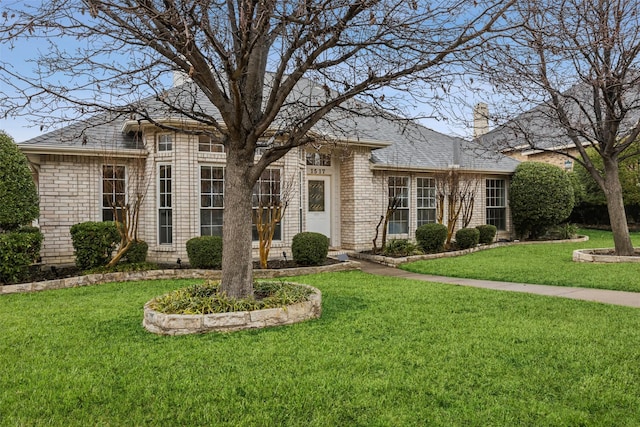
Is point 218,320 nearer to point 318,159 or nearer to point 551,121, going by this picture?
point 318,159

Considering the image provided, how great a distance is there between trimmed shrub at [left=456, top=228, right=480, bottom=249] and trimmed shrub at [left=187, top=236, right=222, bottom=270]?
25.2 ft

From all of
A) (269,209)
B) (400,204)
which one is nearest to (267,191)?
(269,209)

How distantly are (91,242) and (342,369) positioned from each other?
→ 693 cm

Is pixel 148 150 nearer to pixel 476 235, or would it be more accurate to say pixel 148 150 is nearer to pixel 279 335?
pixel 279 335

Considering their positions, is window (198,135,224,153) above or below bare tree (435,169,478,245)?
above

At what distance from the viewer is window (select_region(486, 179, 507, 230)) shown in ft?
54.2

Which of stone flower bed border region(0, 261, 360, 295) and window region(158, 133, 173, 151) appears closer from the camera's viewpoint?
stone flower bed border region(0, 261, 360, 295)

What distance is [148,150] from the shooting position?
34.7ft

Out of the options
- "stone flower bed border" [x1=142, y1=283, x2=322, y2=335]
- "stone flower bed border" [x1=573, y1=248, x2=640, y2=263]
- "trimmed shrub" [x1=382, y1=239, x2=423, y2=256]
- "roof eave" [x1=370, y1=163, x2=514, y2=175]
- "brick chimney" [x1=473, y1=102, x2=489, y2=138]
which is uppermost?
"brick chimney" [x1=473, y1=102, x2=489, y2=138]

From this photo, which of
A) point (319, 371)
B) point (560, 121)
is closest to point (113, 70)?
point (319, 371)

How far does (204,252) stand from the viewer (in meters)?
9.34

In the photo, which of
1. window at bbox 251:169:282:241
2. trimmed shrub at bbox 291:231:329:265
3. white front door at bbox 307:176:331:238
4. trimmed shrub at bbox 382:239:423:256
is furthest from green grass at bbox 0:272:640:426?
white front door at bbox 307:176:331:238

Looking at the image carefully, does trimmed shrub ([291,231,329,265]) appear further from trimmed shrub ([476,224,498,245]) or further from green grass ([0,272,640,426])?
trimmed shrub ([476,224,498,245])

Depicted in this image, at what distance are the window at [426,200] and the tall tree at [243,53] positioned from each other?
894 centimetres
